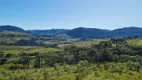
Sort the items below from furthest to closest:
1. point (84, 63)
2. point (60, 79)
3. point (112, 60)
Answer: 1. point (112, 60)
2. point (84, 63)
3. point (60, 79)

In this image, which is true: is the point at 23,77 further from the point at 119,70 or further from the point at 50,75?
the point at 119,70

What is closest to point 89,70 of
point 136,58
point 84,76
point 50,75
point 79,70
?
point 79,70

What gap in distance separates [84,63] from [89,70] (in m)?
24.8

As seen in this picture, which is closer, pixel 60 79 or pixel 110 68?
pixel 60 79

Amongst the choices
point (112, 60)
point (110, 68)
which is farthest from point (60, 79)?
point (112, 60)

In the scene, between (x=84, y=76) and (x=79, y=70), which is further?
(x=79, y=70)

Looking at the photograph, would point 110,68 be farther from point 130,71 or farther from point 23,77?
point 23,77

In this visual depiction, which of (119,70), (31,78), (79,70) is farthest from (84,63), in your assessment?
(31,78)

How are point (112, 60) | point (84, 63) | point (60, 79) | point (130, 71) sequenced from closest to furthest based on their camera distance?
point (60, 79), point (130, 71), point (84, 63), point (112, 60)

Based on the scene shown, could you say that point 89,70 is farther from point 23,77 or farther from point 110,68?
point 23,77

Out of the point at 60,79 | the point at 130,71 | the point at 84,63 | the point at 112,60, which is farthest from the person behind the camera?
the point at 112,60

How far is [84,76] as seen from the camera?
438ft

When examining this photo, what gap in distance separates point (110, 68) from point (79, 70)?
21.7 meters

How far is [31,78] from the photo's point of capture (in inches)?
5689
